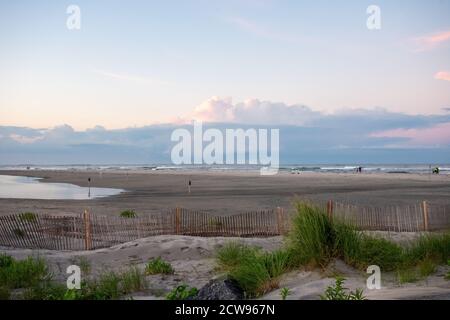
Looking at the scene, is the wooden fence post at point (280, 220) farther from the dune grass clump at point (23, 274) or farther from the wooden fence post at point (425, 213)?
the dune grass clump at point (23, 274)

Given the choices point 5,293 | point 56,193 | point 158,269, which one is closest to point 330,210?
point 158,269

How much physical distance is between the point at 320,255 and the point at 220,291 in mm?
2149

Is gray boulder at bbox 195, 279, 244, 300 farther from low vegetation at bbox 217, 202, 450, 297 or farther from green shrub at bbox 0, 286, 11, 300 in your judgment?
green shrub at bbox 0, 286, 11, 300

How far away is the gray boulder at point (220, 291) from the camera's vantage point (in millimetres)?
6859

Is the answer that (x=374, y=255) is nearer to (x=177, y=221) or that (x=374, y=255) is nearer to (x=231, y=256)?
(x=231, y=256)

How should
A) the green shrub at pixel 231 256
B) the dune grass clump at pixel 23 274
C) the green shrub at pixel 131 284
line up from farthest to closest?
the green shrub at pixel 231 256, the dune grass clump at pixel 23 274, the green shrub at pixel 131 284

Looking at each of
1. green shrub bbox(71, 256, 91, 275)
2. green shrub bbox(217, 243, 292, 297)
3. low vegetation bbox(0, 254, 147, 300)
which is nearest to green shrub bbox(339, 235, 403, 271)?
green shrub bbox(217, 243, 292, 297)

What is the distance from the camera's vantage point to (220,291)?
276 inches

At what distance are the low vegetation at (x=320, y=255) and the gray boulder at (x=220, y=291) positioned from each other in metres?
0.62

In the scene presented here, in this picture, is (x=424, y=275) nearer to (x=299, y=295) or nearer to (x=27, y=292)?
(x=299, y=295)

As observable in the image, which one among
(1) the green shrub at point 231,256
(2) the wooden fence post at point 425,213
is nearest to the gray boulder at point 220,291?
(1) the green shrub at point 231,256

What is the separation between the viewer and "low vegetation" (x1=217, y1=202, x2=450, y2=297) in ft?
26.3
